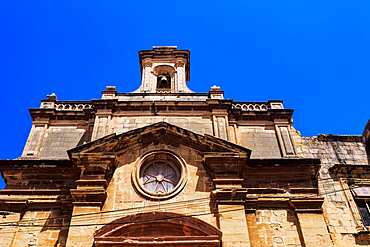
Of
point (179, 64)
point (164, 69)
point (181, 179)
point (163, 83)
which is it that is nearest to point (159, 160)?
point (181, 179)

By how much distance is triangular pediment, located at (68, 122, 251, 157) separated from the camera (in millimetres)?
14789

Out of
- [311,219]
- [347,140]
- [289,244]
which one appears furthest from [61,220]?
[347,140]

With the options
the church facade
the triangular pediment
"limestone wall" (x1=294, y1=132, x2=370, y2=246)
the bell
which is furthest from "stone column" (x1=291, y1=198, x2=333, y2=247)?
the bell

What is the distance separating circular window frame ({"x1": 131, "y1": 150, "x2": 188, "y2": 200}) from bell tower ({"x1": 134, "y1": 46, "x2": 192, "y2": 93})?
19.3ft

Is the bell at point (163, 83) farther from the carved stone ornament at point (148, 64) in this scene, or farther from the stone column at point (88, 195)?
the stone column at point (88, 195)

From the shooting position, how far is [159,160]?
15242mm

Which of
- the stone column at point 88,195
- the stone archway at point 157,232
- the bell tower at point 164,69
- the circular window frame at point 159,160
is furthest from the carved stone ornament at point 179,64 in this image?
the stone archway at point 157,232

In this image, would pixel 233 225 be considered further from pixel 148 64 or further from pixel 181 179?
pixel 148 64

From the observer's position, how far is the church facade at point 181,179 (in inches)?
523

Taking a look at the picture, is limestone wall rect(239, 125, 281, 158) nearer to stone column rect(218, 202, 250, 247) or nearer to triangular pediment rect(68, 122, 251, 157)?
triangular pediment rect(68, 122, 251, 157)

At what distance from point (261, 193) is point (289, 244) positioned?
2106 millimetres

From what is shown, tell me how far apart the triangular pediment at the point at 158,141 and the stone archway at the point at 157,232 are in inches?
115

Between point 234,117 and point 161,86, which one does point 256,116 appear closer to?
point 234,117

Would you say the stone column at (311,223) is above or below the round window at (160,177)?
below
